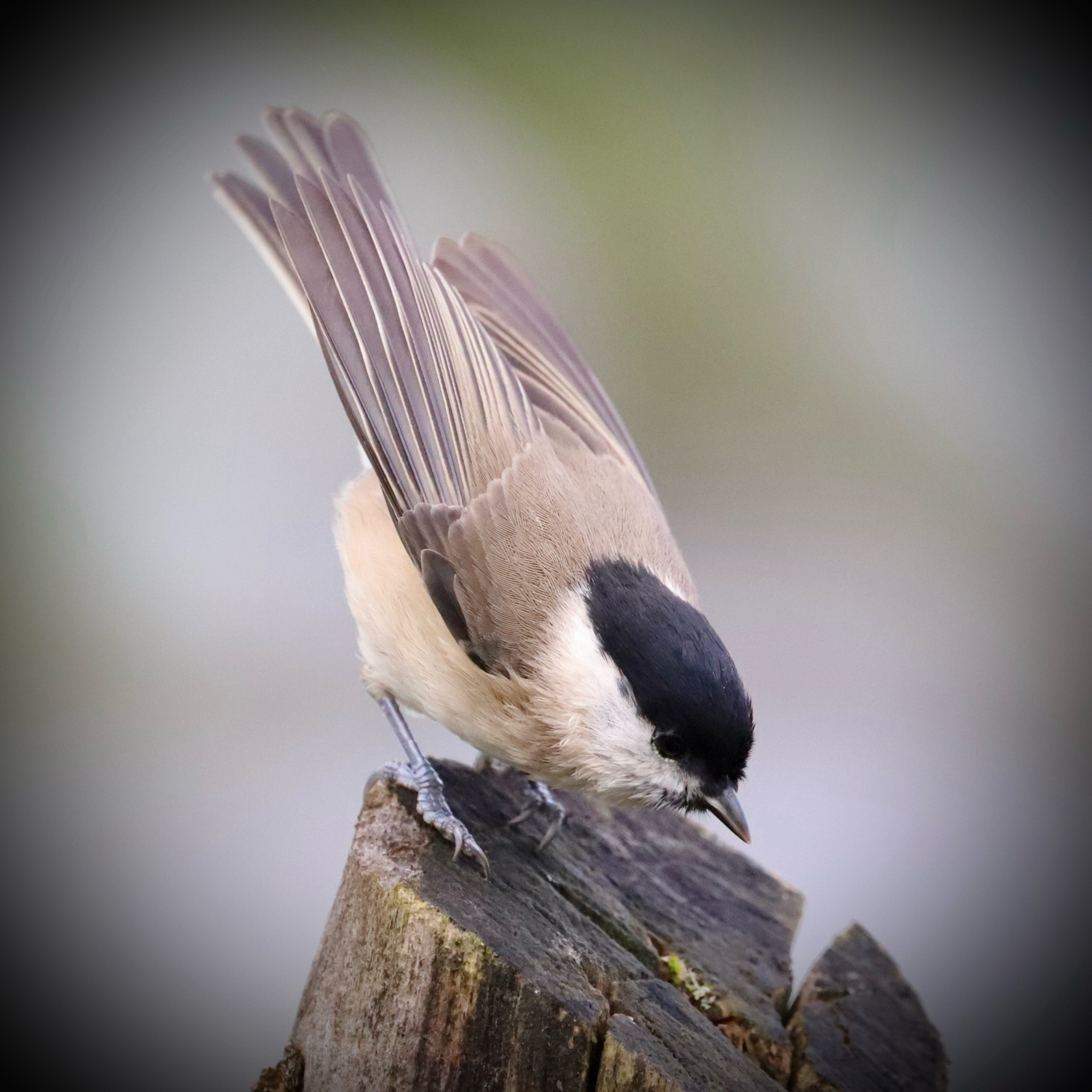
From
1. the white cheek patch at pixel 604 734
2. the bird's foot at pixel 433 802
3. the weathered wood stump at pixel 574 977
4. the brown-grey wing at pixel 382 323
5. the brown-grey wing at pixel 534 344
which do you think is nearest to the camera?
the weathered wood stump at pixel 574 977

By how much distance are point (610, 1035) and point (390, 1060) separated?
0.87 ft

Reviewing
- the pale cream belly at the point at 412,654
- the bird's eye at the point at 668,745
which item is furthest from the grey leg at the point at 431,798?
the bird's eye at the point at 668,745

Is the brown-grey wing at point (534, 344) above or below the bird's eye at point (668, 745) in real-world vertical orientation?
above

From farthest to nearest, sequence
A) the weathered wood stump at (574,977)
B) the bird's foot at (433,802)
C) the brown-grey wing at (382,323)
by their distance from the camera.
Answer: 1. the brown-grey wing at (382,323)
2. the bird's foot at (433,802)
3. the weathered wood stump at (574,977)

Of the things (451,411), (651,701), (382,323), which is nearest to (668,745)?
(651,701)

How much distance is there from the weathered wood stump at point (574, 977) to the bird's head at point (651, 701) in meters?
0.17

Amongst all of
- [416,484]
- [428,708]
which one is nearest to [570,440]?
[416,484]

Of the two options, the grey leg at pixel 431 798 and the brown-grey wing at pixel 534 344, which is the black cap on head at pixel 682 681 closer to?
the grey leg at pixel 431 798

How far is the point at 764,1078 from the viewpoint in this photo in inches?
52.7

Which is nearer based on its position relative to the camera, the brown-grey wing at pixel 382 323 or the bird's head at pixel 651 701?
the bird's head at pixel 651 701

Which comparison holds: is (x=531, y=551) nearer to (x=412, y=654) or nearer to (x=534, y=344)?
(x=412, y=654)

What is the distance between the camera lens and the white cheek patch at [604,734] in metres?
1.57

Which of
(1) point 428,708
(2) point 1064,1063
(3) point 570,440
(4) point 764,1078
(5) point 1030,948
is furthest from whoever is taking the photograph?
(5) point 1030,948

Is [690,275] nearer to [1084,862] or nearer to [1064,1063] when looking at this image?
[1084,862]
